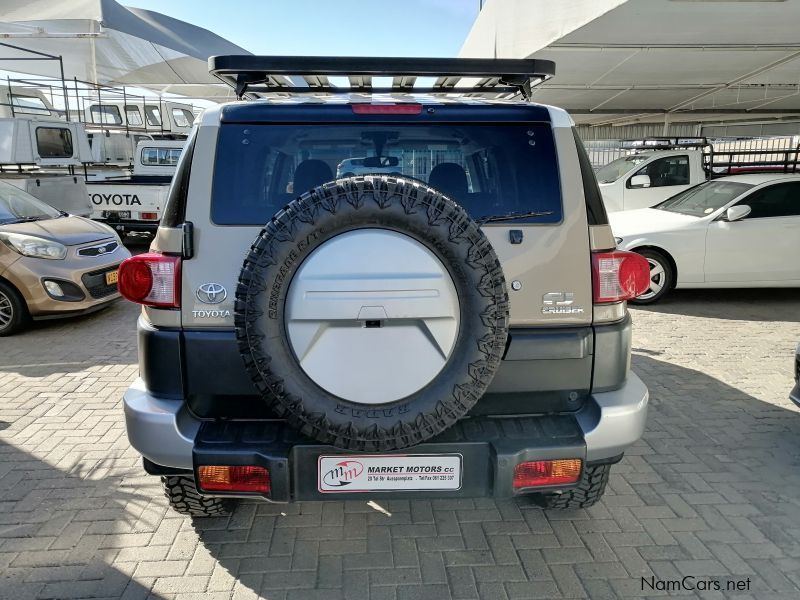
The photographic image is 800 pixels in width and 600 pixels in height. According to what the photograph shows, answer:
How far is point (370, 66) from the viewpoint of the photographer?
2.76 m

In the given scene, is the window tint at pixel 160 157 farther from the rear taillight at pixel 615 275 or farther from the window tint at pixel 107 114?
the rear taillight at pixel 615 275

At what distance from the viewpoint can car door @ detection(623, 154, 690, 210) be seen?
1215 cm

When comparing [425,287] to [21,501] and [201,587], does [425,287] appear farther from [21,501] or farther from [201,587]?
[21,501]

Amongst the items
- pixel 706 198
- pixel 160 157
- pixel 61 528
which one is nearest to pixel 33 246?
pixel 61 528

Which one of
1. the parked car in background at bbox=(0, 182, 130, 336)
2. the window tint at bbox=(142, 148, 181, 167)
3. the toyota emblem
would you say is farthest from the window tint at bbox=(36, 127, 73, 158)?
the toyota emblem

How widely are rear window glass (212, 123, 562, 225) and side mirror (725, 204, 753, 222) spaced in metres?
5.84

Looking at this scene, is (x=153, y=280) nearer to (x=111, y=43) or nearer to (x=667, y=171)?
(x=667, y=171)

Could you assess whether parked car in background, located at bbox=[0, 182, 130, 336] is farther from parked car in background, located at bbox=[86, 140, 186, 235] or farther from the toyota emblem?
the toyota emblem

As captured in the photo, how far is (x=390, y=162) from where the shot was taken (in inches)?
104

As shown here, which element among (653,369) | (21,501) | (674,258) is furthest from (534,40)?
(21,501)

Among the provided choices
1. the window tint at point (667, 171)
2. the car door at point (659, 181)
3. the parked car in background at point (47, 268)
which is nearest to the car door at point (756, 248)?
the car door at point (659, 181)

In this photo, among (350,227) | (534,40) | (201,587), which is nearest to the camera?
(350,227)

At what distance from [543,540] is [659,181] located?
36.4ft

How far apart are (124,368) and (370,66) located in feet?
12.4
